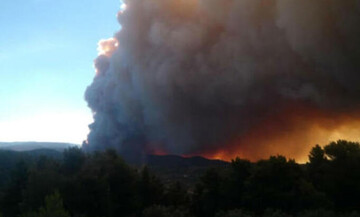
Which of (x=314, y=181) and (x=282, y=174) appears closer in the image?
(x=282, y=174)

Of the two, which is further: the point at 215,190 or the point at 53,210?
the point at 215,190

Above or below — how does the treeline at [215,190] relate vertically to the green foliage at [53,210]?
above

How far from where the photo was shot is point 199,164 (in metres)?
52.7

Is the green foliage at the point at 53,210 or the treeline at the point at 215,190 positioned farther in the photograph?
the treeline at the point at 215,190

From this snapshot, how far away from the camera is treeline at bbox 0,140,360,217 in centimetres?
1920

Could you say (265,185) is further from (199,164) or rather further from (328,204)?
(199,164)

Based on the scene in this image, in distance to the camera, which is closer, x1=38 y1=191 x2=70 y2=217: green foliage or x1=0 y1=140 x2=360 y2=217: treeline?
x1=38 y1=191 x2=70 y2=217: green foliage

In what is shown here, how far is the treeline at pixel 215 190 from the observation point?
1920cm

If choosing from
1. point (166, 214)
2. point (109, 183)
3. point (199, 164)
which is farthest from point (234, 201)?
point (199, 164)

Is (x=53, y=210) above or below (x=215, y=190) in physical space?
below

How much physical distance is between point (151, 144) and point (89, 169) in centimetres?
3985

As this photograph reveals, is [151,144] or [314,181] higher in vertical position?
[151,144]

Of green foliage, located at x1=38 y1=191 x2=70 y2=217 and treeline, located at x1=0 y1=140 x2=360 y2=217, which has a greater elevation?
treeline, located at x1=0 y1=140 x2=360 y2=217

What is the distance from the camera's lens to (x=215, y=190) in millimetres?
23406
